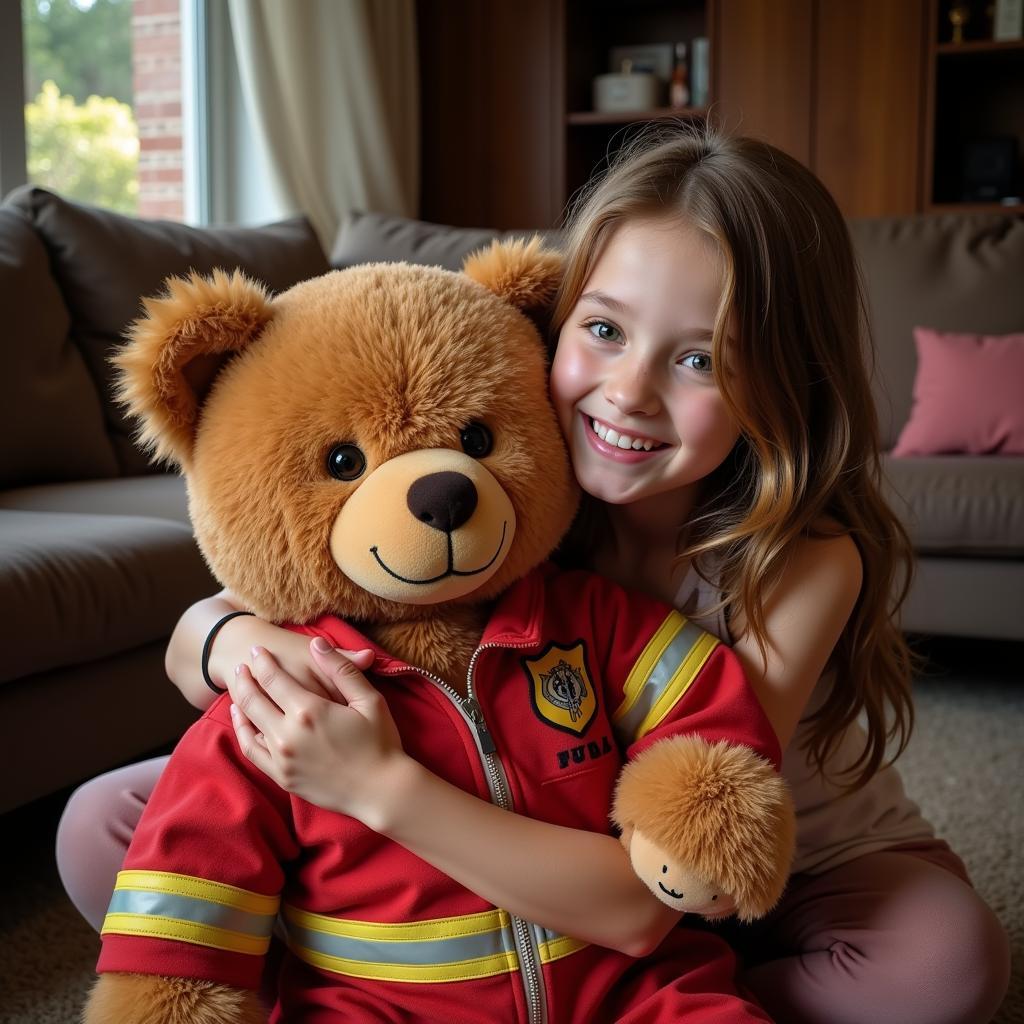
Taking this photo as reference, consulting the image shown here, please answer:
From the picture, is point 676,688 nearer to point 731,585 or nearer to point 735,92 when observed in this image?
point 731,585

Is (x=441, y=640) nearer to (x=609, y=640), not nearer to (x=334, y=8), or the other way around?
(x=609, y=640)

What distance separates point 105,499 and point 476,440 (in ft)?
3.94

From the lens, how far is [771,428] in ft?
3.00

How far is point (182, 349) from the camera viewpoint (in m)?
0.74

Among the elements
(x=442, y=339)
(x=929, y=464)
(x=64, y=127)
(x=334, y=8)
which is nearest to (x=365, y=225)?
(x=64, y=127)

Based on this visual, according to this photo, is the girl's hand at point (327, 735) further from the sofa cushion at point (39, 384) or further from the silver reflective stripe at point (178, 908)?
the sofa cushion at point (39, 384)

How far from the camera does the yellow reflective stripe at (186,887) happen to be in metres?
0.70

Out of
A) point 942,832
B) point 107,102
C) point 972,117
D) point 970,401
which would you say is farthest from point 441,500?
point 972,117

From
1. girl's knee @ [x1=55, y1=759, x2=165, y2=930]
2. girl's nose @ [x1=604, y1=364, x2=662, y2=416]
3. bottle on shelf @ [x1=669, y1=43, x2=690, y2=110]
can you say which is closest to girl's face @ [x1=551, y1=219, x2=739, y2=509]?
girl's nose @ [x1=604, y1=364, x2=662, y2=416]

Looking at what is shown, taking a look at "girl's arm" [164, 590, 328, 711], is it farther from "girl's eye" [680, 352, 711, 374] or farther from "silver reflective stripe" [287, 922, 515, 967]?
"girl's eye" [680, 352, 711, 374]

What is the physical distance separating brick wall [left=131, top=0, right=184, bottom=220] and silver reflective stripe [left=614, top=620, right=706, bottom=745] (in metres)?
2.84

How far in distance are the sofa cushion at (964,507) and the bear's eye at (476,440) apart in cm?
142

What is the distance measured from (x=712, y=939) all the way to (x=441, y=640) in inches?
12.5

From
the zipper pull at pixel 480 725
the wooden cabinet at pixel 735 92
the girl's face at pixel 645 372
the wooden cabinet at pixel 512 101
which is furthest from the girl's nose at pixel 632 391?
the wooden cabinet at pixel 512 101
